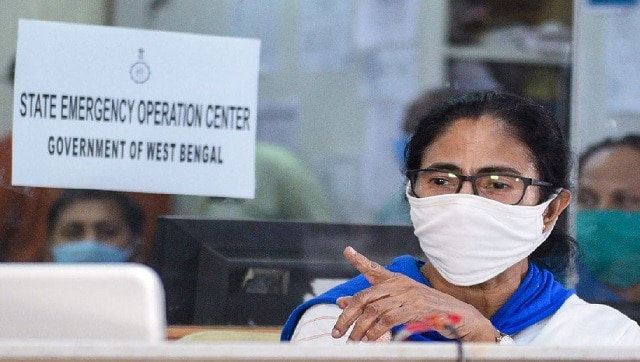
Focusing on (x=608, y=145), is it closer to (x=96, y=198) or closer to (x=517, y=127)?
(x=517, y=127)

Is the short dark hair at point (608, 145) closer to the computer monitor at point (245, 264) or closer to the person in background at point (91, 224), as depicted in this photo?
the computer monitor at point (245, 264)

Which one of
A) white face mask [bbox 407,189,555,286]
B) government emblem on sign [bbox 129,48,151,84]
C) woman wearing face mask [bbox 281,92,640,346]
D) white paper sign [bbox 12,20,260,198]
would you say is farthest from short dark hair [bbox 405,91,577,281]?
government emblem on sign [bbox 129,48,151,84]

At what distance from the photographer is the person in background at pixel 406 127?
3.96 m

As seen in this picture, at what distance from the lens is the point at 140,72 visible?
3.47 meters

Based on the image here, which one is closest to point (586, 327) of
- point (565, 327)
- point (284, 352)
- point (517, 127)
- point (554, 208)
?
point (565, 327)

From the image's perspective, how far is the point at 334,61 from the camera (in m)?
4.24

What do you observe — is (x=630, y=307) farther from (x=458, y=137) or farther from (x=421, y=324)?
(x=421, y=324)

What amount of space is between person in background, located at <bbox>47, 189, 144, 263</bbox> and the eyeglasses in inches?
46.1

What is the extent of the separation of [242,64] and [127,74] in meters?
0.36

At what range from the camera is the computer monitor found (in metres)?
3.33

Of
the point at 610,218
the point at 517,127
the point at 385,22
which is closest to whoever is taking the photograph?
the point at 517,127

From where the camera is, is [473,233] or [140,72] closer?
[473,233]

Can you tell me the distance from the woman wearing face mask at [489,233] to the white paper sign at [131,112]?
878 mm

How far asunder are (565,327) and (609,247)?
1660 millimetres
